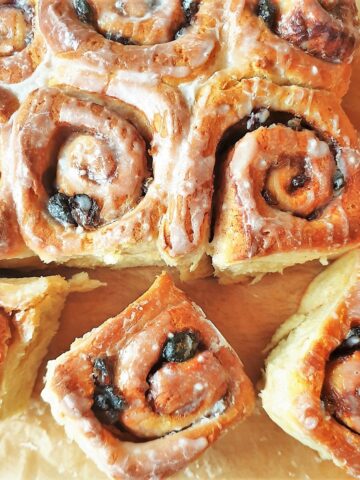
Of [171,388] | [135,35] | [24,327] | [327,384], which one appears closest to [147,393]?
[171,388]

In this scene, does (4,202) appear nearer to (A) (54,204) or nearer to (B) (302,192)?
(A) (54,204)

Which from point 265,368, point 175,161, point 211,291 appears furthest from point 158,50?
point 265,368

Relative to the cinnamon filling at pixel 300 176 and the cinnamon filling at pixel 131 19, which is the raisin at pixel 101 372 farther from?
the cinnamon filling at pixel 131 19

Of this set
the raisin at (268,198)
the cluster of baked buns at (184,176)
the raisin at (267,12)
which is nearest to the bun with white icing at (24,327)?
the cluster of baked buns at (184,176)

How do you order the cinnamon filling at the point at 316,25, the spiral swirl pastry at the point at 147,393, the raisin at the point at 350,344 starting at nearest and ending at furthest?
the spiral swirl pastry at the point at 147,393
the raisin at the point at 350,344
the cinnamon filling at the point at 316,25

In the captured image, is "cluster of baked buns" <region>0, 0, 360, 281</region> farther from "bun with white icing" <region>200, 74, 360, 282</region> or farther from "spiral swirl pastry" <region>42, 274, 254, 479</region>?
"spiral swirl pastry" <region>42, 274, 254, 479</region>

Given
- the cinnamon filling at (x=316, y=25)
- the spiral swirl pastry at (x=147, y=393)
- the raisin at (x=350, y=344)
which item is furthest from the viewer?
the cinnamon filling at (x=316, y=25)
